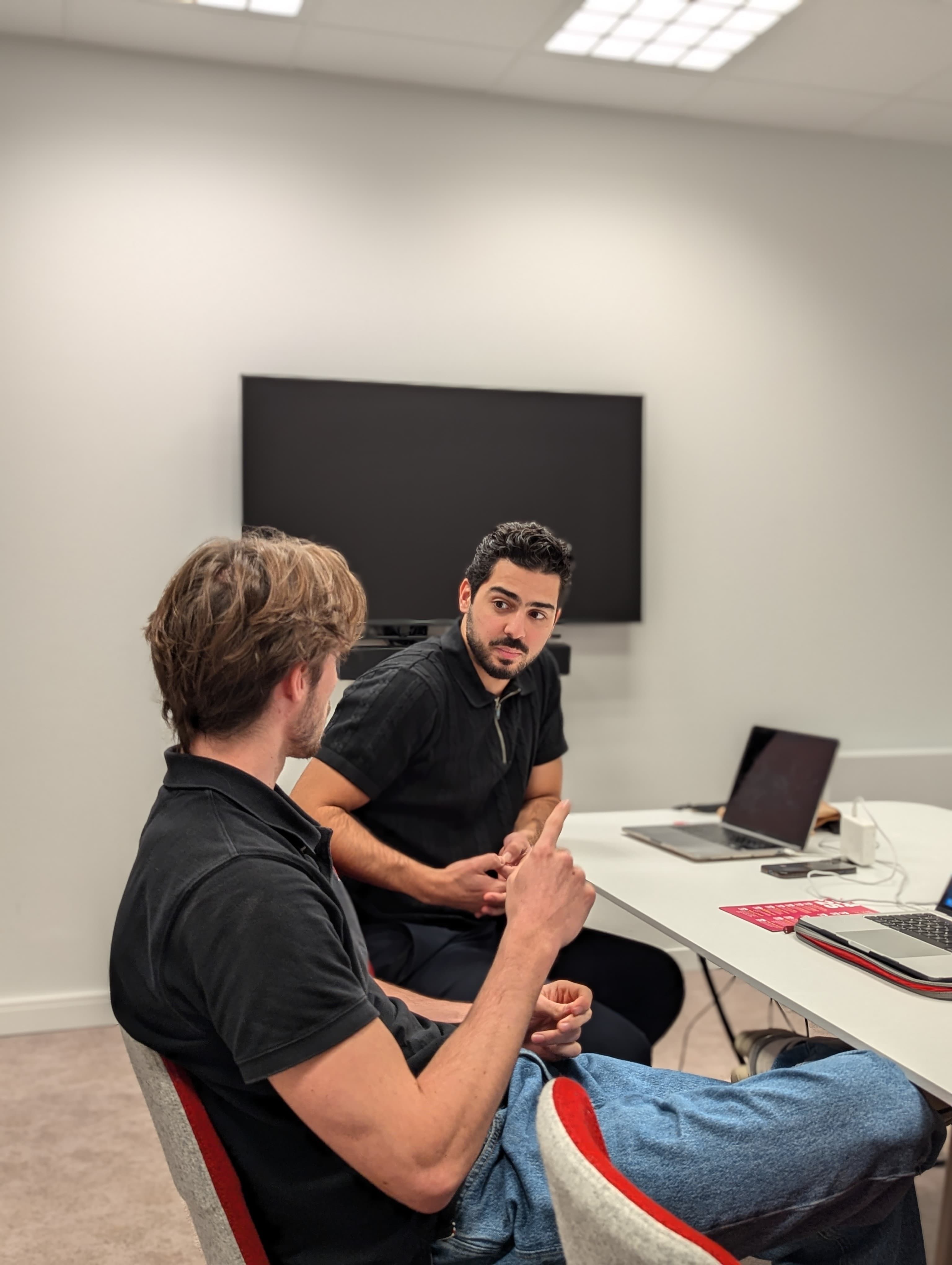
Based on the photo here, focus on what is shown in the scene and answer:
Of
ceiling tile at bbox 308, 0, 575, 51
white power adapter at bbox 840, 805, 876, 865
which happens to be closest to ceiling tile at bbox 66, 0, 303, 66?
ceiling tile at bbox 308, 0, 575, 51

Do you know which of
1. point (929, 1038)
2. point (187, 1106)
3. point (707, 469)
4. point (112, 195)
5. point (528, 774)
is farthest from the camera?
point (707, 469)

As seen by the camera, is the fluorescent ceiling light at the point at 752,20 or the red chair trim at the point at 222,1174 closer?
the red chair trim at the point at 222,1174

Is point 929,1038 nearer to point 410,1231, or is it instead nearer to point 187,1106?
point 410,1231

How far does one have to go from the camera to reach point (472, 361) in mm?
3877

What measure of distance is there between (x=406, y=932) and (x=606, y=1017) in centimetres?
Answer: 41

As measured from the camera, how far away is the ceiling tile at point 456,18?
10.7 ft

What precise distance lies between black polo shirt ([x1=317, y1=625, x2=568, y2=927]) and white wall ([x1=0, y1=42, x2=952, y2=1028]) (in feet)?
4.97

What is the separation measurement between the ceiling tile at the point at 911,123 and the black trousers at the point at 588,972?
10.6 feet

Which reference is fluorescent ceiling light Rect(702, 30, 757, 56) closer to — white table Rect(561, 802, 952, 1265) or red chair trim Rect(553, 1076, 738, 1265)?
white table Rect(561, 802, 952, 1265)

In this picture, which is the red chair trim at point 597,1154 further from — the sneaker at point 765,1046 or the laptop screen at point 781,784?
the laptop screen at point 781,784

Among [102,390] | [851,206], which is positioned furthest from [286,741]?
[851,206]

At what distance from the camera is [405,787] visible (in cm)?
224

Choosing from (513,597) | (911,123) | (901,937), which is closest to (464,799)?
(513,597)

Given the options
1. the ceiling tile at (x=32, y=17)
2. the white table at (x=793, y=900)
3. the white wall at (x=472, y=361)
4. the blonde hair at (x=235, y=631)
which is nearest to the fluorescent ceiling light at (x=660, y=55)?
the white wall at (x=472, y=361)
